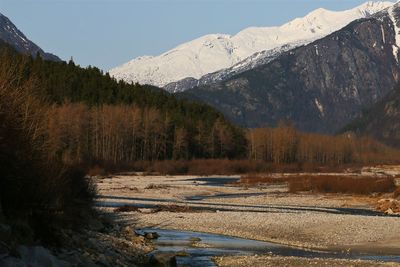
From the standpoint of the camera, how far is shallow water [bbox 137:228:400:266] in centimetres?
3107

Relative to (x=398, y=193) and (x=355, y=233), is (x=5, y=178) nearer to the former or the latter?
(x=355, y=233)

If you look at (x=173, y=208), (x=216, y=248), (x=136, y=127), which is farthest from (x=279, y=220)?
(x=136, y=127)

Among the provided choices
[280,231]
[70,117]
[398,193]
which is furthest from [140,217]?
[70,117]

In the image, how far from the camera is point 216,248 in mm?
34156

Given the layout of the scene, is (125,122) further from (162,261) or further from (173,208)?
(162,261)

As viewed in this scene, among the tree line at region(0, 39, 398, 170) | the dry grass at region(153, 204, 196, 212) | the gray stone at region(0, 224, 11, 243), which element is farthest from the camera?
the tree line at region(0, 39, 398, 170)

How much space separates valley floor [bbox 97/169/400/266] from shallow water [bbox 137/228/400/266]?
1.26 meters

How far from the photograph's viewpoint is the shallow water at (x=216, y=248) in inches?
1223

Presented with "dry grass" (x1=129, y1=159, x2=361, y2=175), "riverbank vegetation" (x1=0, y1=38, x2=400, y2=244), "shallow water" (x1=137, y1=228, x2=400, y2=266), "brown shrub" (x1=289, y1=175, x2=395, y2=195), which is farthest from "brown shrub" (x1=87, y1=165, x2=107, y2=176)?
"shallow water" (x1=137, y1=228, x2=400, y2=266)

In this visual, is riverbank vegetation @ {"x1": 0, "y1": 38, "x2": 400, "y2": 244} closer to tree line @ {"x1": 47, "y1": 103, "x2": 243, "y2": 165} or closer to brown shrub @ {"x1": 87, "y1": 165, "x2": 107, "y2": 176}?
tree line @ {"x1": 47, "y1": 103, "x2": 243, "y2": 165}

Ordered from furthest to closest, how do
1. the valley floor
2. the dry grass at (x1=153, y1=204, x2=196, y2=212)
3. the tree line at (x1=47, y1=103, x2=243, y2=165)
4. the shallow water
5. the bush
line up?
the tree line at (x1=47, y1=103, x2=243, y2=165) → the dry grass at (x1=153, y1=204, x2=196, y2=212) → the valley floor → the shallow water → the bush

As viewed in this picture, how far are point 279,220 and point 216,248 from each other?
1346 centimetres

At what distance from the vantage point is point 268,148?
595ft

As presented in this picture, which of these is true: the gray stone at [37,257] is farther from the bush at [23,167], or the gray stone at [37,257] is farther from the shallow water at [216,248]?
the shallow water at [216,248]
